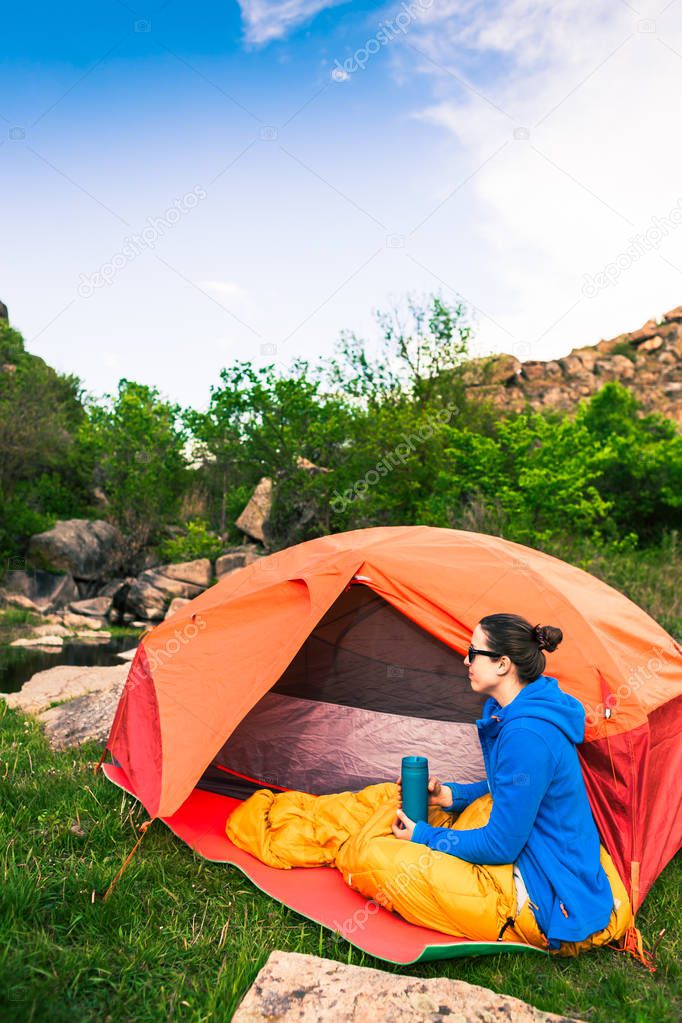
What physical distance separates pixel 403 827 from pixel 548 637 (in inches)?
39.2

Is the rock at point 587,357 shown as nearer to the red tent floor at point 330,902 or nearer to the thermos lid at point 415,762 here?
the red tent floor at point 330,902

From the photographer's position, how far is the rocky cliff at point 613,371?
41.7 meters

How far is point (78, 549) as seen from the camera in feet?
69.5

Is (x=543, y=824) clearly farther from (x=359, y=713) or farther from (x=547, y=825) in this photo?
(x=359, y=713)

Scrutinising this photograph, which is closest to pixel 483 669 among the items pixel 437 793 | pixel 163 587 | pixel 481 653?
pixel 481 653

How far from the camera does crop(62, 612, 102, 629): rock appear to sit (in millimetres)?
17375

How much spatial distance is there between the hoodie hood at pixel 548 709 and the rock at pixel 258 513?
19.2 meters

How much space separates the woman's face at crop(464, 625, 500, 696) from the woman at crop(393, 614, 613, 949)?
6 cm

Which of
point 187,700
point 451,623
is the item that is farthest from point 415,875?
point 187,700

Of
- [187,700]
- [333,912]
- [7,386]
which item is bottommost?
[333,912]

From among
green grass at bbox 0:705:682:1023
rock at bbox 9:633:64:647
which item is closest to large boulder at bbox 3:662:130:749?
green grass at bbox 0:705:682:1023

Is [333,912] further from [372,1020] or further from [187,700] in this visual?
[187,700]

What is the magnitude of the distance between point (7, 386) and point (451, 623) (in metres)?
22.9

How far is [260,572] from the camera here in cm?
464
